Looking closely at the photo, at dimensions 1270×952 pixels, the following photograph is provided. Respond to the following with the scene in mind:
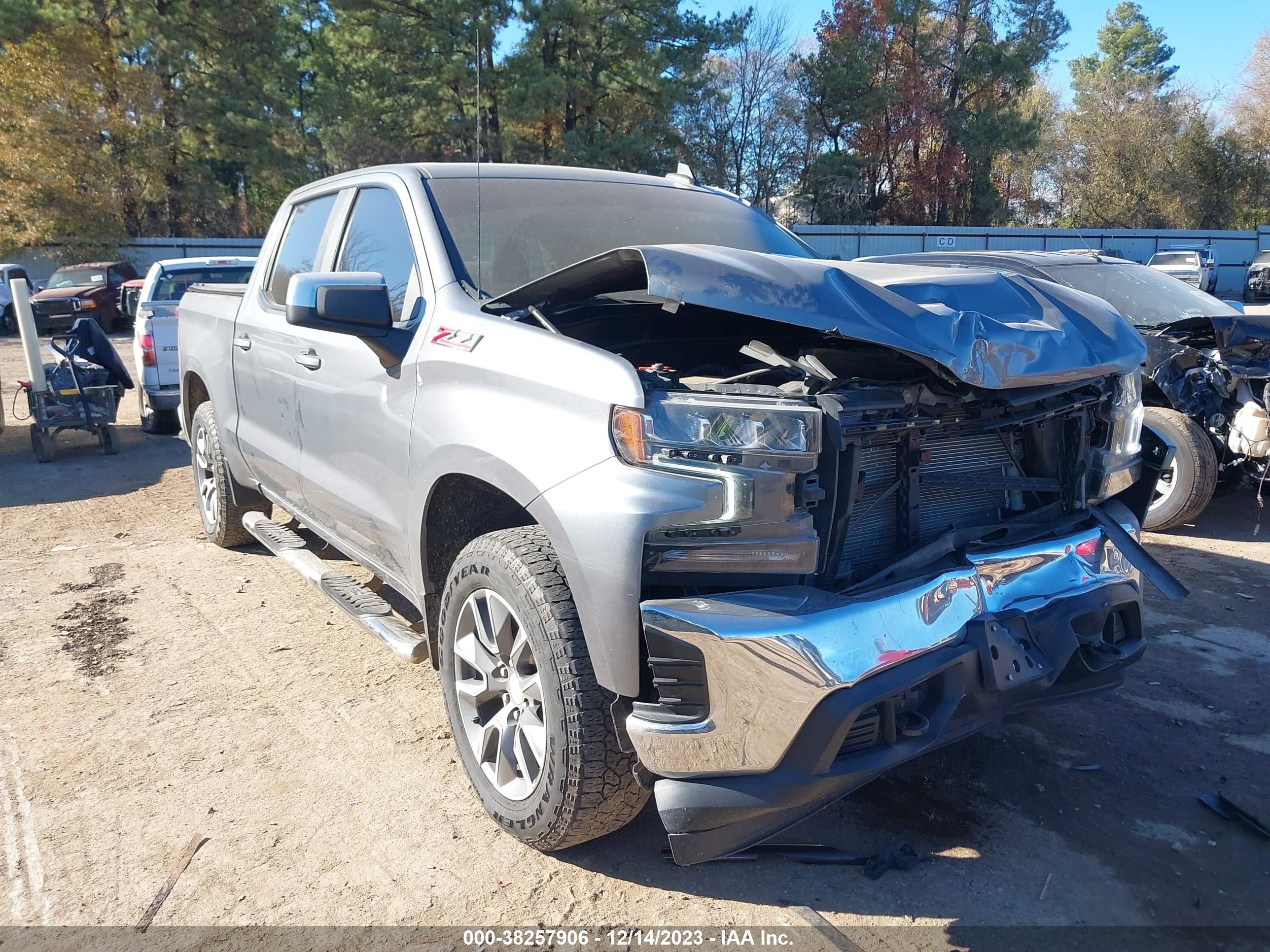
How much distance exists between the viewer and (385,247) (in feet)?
12.2

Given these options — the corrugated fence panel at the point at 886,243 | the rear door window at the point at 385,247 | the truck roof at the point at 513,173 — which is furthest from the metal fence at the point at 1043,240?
the rear door window at the point at 385,247

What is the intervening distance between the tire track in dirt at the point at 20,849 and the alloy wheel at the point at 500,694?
4.05ft

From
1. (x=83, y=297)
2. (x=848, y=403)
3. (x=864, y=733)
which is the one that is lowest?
(x=864, y=733)

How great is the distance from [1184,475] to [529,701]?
5.06 m

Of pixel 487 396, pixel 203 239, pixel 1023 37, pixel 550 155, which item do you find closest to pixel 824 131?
pixel 1023 37

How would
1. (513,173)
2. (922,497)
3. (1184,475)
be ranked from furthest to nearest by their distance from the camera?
(1184,475) → (513,173) → (922,497)

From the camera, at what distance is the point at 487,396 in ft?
9.14

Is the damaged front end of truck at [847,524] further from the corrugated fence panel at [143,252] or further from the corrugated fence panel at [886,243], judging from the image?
the corrugated fence panel at [886,243]

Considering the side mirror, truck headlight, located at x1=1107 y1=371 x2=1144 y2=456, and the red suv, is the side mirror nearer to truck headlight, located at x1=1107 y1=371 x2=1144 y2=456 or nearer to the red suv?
truck headlight, located at x1=1107 y1=371 x2=1144 y2=456

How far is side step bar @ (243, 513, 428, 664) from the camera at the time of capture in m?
3.29

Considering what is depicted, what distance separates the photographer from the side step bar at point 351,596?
10.8 feet

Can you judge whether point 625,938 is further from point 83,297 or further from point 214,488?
point 83,297

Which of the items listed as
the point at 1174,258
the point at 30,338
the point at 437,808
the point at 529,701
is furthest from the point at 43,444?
the point at 1174,258

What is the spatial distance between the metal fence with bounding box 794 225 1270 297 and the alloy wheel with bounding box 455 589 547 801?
29.3 metres
